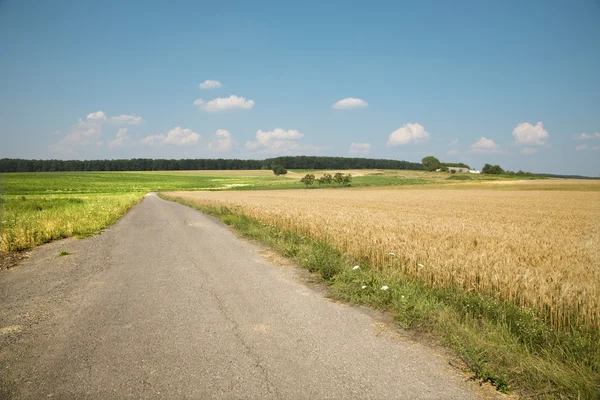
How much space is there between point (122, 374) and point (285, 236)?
9.60 metres

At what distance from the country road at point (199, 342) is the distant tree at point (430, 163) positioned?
6678 inches

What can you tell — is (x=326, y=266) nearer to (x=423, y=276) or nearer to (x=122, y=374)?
(x=423, y=276)

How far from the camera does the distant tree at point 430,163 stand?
539 ft

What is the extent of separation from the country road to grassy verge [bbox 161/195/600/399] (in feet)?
1.42

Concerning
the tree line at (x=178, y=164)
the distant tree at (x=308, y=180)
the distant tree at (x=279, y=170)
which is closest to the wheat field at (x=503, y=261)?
the distant tree at (x=308, y=180)

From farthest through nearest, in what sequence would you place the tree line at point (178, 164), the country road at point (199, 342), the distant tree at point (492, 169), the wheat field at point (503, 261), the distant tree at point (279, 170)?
the tree line at point (178, 164) < the distant tree at point (492, 169) < the distant tree at point (279, 170) < the wheat field at point (503, 261) < the country road at point (199, 342)

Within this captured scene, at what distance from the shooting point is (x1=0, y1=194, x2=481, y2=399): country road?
3658 mm

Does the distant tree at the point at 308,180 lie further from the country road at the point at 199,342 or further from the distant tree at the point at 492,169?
the distant tree at the point at 492,169

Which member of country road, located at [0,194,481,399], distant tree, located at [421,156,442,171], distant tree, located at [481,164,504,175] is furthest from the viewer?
distant tree, located at [421,156,442,171]

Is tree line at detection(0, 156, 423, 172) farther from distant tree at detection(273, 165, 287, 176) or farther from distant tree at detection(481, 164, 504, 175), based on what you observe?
distant tree at detection(481, 164, 504, 175)

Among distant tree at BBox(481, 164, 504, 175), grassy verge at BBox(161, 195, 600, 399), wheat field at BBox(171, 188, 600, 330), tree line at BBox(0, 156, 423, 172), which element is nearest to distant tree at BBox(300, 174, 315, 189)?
tree line at BBox(0, 156, 423, 172)

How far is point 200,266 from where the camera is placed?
9219 mm

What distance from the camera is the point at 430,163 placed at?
553 feet

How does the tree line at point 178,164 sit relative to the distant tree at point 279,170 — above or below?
above
